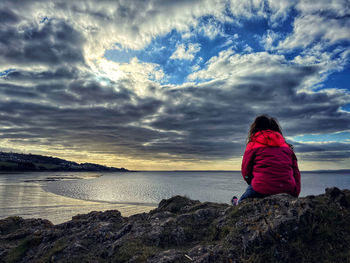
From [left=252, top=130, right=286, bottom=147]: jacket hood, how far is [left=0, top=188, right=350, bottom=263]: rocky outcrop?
131 cm

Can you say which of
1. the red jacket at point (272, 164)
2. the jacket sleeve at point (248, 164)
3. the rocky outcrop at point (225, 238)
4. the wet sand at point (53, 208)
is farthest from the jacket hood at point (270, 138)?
the wet sand at point (53, 208)

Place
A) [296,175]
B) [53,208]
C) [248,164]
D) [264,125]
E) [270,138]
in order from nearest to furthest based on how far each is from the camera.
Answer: [270,138] < [296,175] < [248,164] < [264,125] < [53,208]

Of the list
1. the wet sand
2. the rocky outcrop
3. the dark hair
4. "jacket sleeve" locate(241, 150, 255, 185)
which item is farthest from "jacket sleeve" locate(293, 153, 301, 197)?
the wet sand

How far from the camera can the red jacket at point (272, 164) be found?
5457 mm

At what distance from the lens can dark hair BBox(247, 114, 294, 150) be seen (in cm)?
607

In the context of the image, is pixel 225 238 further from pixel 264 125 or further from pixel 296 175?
pixel 264 125

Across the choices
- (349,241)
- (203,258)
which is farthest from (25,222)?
(349,241)

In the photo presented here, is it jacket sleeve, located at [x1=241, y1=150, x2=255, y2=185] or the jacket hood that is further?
jacket sleeve, located at [x1=241, y1=150, x2=255, y2=185]

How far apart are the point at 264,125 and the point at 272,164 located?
4.00 feet

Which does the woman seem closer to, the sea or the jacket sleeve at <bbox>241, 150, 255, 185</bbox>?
the jacket sleeve at <bbox>241, 150, 255, 185</bbox>

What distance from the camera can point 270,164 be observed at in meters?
5.45

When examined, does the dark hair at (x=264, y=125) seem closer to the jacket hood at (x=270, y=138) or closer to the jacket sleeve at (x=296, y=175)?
the jacket hood at (x=270, y=138)

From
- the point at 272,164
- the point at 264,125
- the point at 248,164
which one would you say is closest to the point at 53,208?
the point at 248,164

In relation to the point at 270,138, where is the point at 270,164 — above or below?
below
